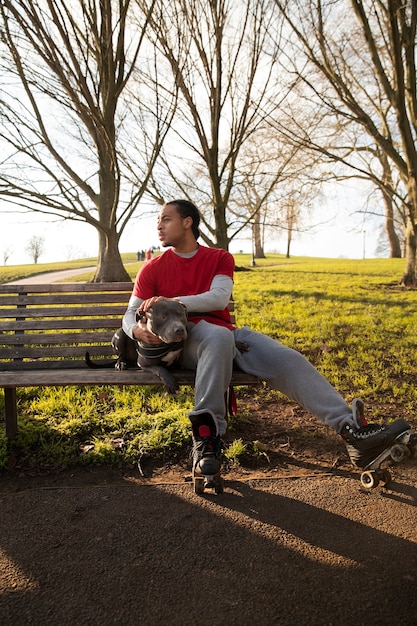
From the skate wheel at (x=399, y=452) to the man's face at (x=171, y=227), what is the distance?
6.66 feet

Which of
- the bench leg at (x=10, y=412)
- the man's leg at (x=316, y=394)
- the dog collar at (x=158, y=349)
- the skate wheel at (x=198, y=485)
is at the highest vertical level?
the dog collar at (x=158, y=349)

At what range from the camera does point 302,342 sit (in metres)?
6.29

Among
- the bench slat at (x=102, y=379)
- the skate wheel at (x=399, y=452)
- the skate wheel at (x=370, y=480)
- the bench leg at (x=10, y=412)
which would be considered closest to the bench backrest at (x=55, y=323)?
the bench leg at (x=10, y=412)

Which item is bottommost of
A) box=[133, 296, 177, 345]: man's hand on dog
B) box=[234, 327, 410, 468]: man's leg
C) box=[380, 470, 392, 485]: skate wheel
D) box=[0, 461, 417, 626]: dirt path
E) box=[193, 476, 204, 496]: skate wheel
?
box=[0, 461, 417, 626]: dirt path

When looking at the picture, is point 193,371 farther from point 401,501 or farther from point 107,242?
point 107,242

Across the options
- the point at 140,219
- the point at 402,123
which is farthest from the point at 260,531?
the point at 402,123

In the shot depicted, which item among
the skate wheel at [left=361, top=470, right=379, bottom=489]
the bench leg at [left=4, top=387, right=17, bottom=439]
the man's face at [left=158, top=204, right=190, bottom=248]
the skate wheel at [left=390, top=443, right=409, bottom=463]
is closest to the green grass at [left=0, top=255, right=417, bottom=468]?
the bench leg at [left=4, top=387, right=17, bottom=439]

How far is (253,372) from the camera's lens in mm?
3100

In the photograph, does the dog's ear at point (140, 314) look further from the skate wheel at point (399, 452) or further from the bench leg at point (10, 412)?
the skate wheel at point (399, 452)

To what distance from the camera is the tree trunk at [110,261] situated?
11482mm

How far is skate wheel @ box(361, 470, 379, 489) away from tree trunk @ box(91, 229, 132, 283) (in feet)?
31.0

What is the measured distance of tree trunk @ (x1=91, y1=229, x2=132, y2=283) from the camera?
37.7ft

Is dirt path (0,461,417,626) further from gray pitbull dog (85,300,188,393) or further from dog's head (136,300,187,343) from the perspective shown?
dog's head (136,300,187,343)

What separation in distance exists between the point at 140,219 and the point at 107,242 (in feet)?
4.37
